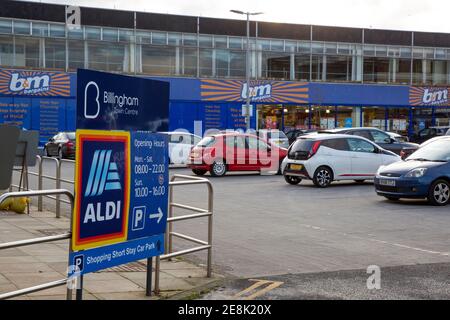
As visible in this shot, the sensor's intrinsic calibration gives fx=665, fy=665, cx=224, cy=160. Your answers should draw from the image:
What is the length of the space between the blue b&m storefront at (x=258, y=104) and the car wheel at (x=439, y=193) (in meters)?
30.0

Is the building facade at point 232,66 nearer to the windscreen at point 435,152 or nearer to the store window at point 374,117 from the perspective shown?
the store window at point 374,117

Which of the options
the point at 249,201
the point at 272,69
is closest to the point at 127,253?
the point at 249,201

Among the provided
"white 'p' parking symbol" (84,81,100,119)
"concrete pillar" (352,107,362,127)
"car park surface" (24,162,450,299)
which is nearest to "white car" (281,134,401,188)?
"car park surface" (24,162,450,299)

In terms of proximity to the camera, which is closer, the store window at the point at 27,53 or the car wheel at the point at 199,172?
the car wheel at the point at 199,172

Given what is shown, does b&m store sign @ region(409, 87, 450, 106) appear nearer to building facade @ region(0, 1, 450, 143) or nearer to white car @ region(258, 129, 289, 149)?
building facade @ region(0, 1, 450, 143)

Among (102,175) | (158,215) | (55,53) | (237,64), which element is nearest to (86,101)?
(102,175)

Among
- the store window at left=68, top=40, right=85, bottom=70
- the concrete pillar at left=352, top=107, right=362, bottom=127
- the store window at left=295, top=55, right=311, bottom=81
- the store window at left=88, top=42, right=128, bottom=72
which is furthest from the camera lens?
the concrete pillar at left=352, top=107, right=362, bottom=127

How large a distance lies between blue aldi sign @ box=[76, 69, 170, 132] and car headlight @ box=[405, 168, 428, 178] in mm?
9437

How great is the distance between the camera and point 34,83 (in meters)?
40.5

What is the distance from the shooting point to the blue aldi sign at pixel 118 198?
18.5 ft

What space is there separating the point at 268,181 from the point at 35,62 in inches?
986

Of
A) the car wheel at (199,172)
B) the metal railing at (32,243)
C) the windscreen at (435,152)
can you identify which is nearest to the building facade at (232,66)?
the car wheel at (199,172)

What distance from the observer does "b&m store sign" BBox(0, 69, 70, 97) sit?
39603mm

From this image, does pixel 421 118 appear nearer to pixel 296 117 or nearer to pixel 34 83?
pixel 296 117
